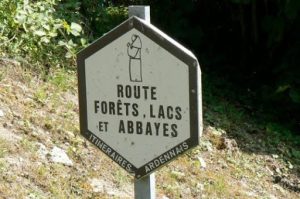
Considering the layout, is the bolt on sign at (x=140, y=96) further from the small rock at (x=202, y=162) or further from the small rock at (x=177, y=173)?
the small rock at (x=202, y=162)

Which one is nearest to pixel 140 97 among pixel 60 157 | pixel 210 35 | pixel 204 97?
pixel 60 157

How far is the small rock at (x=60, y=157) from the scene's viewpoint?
4.58m

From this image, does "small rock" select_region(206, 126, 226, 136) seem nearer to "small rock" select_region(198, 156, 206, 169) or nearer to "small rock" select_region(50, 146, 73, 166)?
"small rock" select_region(198, 156, 206, 169)

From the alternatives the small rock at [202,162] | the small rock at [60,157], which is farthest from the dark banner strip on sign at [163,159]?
the small rock at [202,162]

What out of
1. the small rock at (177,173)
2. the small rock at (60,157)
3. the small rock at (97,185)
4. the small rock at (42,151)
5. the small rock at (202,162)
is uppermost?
the small rock at (42,151)

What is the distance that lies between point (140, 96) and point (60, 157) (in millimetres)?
2190

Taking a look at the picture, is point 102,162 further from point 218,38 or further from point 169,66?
point 218,38

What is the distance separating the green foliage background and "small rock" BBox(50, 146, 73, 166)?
109cm

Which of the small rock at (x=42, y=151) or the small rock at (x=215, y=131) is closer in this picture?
the small rock at (x=42, y=151)

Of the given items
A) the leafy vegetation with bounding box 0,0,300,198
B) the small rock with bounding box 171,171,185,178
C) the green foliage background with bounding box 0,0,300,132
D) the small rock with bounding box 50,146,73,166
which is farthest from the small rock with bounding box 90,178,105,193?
the green foliage background with bounding box 0,0,300,132

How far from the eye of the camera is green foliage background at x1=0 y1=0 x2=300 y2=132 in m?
5.59

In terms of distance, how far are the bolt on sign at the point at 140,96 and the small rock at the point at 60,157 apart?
74.9 inches

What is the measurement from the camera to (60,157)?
4.63 metres

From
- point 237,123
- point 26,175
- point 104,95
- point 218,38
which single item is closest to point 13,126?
point 26,175
